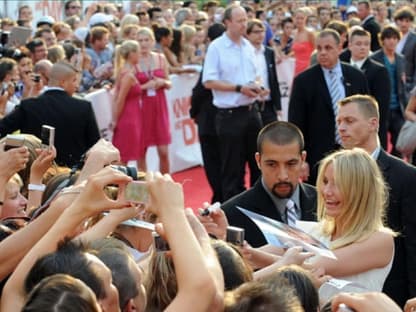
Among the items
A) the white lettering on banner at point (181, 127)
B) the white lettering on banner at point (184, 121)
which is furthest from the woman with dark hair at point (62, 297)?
the white lettering on banner at point (184, 121)

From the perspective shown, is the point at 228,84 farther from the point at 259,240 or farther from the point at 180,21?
the point at 180,21

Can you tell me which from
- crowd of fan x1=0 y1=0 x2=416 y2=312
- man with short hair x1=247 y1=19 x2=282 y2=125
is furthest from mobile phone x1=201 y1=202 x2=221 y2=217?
man with short hair x1=247 y1=19 x2=282 y2=125

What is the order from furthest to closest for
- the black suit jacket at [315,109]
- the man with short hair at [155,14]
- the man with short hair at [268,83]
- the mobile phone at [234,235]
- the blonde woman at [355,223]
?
the man with short hair at [155,14] < the man with short hair at [268,83] < the black suit jacket at [315,109] < the blonde woman at [355,223] < the mobile phone at [234,235]

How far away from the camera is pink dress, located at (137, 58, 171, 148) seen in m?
13.7

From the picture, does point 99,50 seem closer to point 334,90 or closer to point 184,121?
point 184,121

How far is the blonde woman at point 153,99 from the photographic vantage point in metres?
13.6

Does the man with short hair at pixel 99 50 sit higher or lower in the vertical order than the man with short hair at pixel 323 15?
higher

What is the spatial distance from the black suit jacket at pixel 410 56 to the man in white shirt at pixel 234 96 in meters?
3.02

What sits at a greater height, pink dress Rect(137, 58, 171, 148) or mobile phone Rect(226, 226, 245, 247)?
mobile phone Rect(226, 226, 245, 247)

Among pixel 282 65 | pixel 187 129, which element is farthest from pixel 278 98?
pixel 282 65

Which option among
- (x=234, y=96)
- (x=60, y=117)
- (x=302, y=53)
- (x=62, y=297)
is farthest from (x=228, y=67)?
(x=62, y=297)

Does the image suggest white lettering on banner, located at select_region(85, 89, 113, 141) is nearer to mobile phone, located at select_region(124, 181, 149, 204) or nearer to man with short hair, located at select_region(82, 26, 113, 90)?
man with short hair, located at select_region(82, 26, 113, 90)

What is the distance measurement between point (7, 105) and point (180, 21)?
10384 millimetres

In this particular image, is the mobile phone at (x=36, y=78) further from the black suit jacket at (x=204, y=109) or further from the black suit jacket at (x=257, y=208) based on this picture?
the black suit jacket at (x=257, y=208)
